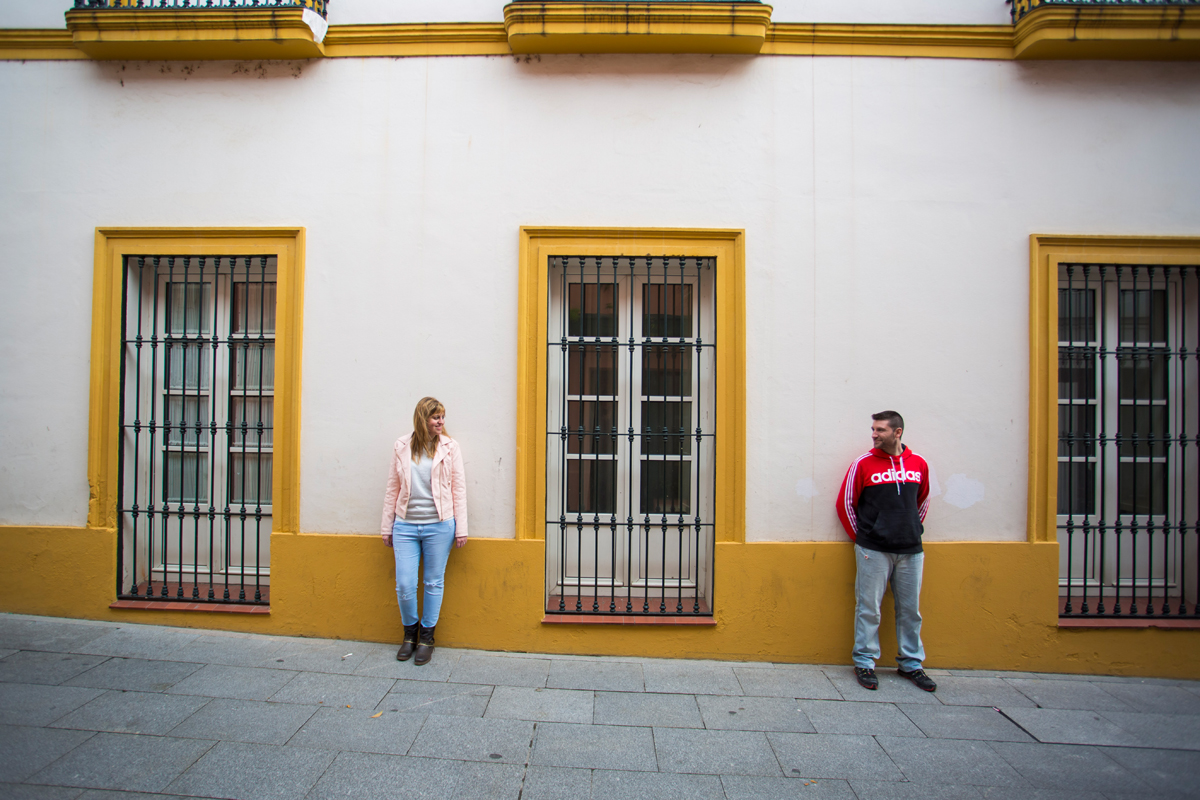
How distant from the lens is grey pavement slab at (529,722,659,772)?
306cm

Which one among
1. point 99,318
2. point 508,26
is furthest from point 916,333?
point 99,318

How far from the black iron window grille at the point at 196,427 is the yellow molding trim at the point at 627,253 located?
2.03 m

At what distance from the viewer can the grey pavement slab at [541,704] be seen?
349 cm

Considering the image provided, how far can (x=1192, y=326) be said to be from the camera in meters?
4.61

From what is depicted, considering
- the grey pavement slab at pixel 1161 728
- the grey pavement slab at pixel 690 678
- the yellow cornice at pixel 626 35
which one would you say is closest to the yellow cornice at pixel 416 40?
the yellow cornice at pixel 626 35

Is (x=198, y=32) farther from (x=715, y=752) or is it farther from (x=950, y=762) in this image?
(x=950, y=762)

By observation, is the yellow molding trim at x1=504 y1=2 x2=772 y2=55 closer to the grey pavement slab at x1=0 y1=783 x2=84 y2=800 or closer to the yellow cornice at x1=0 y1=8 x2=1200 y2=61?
the yellow cornice at x1=0 y1=8 x2=1200 y2=61

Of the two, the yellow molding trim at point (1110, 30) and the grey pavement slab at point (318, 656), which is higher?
the yellow molding trim at point (1110, 30)

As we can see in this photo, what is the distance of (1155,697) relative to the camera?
400 centimetres

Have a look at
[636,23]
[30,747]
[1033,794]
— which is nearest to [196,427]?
[30,747]

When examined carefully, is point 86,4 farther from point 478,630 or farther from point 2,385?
point 478,630

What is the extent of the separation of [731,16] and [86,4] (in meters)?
4.81

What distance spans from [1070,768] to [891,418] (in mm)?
2048

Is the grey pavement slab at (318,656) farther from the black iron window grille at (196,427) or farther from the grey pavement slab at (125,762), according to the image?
the grey pavement slab at (125,762)
